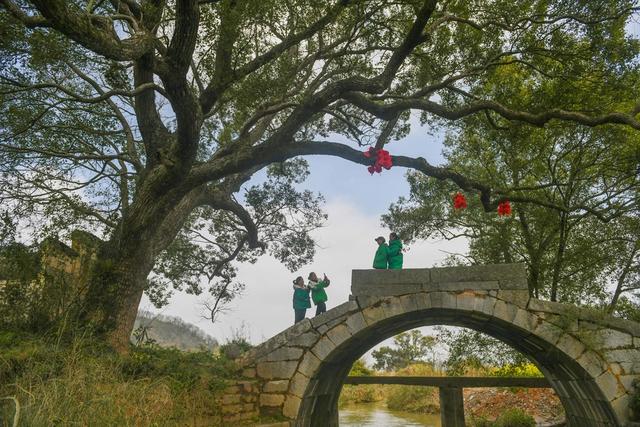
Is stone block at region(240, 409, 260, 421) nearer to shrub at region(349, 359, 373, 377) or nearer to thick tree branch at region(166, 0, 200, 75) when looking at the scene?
thick tree branch at region(166, 0, 200, 75)

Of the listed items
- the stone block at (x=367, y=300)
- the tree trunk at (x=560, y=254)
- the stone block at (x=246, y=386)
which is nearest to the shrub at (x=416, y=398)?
the tree trunk at (x=560, y=254)

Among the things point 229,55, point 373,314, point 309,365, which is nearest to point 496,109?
point 373,314

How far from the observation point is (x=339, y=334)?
22.4 ft

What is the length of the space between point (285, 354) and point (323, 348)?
0.57 m

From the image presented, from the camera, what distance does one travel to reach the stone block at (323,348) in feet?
22.3

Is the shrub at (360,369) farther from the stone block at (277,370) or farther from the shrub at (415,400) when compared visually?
the stone block at (277,370)

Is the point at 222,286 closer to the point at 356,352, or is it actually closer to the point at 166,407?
the point at 356,352

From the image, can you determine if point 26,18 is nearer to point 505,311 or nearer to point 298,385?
point 298,385

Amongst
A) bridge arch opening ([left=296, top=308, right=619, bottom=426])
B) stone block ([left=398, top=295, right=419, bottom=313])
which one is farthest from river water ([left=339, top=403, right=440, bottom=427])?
stone block ([left=398, top=295, right=419, bottom=313])

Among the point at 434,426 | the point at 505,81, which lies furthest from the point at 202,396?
the point at 434,426

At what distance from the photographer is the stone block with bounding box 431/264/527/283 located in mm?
6703

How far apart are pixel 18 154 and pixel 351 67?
5.90 metres

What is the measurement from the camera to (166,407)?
477 cm

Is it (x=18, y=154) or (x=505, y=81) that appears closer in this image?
(x=18, y=154)
